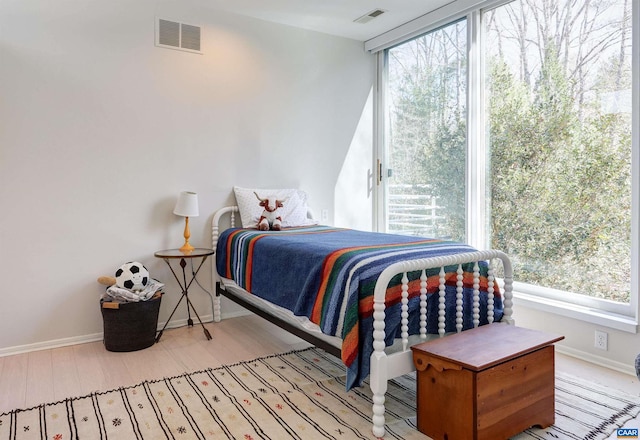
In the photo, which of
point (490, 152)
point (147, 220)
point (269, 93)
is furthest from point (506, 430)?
point (269, 93)

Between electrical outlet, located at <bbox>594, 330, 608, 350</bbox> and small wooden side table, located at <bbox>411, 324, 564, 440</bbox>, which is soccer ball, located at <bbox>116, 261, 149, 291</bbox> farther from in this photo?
electrical outlet, located at <bbox>594, 330, 608, 350</bbox>

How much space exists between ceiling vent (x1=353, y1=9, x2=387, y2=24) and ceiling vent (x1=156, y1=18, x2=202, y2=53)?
1358 mm

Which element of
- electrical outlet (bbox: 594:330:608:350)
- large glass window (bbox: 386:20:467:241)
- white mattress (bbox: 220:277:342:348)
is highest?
large glass window (bbox: 386:20:467:241)

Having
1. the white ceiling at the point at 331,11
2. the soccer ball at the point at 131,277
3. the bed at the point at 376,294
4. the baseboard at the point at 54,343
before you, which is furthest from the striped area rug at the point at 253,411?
the white ceiling at the point at 331,11

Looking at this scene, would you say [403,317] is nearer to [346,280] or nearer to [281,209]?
[346,280]

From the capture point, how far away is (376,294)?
6.46 feet

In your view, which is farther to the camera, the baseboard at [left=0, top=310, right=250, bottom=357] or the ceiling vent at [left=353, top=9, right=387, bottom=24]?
the ceiling vent at [left=353, top=9, right=387, bottom=24]

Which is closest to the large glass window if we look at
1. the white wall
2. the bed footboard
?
the white wall

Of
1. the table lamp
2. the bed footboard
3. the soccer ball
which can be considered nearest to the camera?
the bed footboard

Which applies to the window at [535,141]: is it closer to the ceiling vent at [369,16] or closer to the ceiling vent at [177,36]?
the ceiling vent at [369,16]

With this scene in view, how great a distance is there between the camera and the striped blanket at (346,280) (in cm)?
206

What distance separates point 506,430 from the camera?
1873 millimetres

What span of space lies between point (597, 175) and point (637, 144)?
29cm

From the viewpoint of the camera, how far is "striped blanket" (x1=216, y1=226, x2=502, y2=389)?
2057 mm
